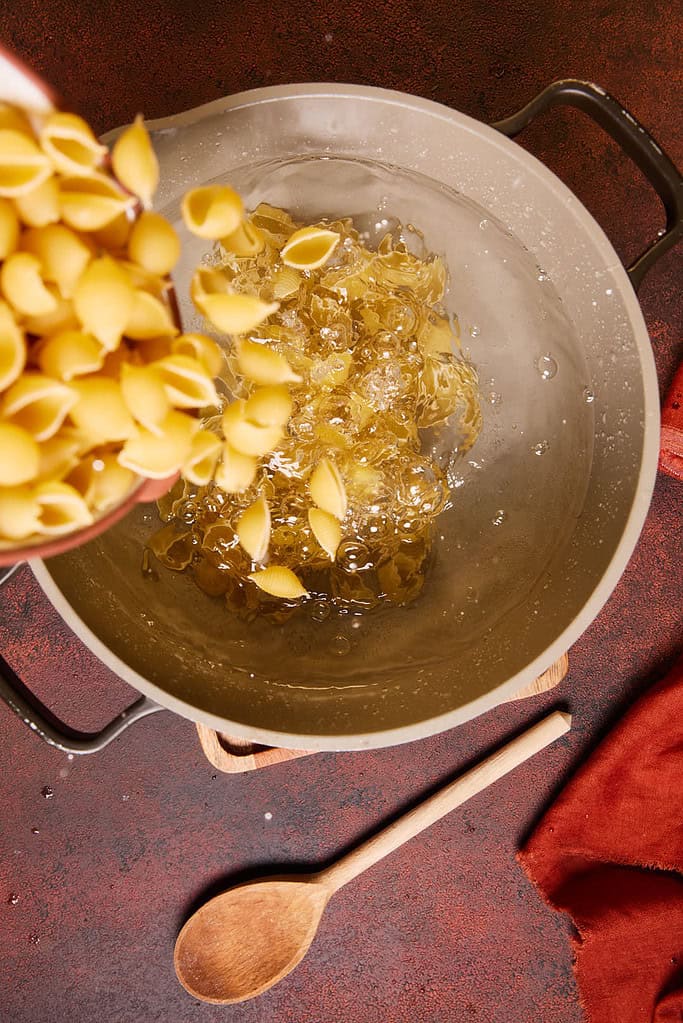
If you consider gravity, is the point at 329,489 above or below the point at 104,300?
below

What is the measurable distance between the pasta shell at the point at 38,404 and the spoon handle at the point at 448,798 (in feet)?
1.78

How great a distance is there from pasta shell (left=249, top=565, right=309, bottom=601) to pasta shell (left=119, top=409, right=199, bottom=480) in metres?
0.17

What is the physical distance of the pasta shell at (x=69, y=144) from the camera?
0.34 meters

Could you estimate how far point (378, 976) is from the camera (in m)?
0.80

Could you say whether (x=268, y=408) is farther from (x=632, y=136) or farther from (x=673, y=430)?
(x=673, y=430)

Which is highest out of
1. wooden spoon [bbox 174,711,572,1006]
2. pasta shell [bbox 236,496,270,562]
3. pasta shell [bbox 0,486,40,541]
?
pasta shell [bbox 0,486,40,541]

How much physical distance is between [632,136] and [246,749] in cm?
57

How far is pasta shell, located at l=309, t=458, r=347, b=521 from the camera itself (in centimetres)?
49

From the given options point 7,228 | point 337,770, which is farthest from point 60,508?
point 337,770

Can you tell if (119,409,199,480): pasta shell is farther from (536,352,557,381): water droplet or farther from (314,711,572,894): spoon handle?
(314,711,572,894): spoon handle

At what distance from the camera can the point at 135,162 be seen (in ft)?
1.21

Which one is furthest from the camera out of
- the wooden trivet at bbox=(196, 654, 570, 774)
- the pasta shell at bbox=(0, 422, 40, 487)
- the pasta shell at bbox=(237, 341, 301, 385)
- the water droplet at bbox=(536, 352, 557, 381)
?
the wooden trivet at bbox=(196, 654, 570, 774)

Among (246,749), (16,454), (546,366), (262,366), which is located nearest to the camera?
(16,454)

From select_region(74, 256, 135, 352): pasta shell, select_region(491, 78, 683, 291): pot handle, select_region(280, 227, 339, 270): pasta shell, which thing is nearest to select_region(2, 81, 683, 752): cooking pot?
select_region(491, 78, 683, 291): pot handle
